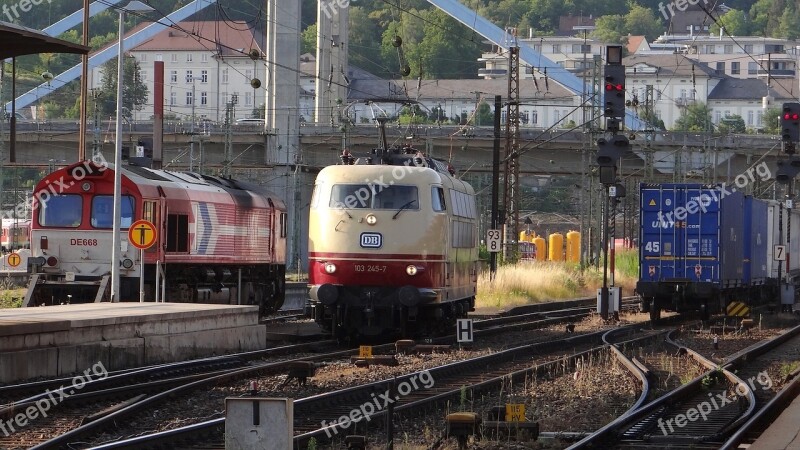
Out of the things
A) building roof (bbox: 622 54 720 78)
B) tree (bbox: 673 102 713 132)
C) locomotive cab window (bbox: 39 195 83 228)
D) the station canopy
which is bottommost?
locomotive cab window (bbox: 39 195 83 228)

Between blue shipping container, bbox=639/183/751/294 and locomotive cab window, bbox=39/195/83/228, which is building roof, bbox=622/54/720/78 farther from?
locomotive cab window, bbox=39/195/83/228

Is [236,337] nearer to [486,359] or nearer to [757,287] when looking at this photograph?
[486,359]

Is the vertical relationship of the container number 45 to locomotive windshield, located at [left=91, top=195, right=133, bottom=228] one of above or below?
below

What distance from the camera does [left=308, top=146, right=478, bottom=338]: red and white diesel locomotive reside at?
71.7ft

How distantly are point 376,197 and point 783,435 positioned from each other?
39.1 feet

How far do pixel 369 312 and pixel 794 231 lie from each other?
27949 mm

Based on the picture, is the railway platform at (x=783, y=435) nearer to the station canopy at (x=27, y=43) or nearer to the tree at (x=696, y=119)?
the station canopy at (x=27, y=43)

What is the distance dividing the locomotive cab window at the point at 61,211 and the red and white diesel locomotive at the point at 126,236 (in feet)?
0.06

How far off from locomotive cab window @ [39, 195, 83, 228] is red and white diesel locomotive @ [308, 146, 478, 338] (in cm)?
603

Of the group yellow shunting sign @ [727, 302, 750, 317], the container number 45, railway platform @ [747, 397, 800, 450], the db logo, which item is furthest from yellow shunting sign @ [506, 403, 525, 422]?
yellow shunting sign @ [727, 302, 750, 317]

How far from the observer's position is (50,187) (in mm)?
25953

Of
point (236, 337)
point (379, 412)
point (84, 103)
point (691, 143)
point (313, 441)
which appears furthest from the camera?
point (691, 143)

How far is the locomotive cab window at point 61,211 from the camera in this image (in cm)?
2589

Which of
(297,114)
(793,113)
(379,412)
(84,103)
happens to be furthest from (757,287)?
(379,412)
